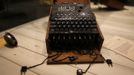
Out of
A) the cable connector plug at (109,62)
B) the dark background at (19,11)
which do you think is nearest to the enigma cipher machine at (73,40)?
the cable connector plug at (109,62)

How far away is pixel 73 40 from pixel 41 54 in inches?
6.2

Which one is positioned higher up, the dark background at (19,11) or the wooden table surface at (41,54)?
the dark background at (19,11)

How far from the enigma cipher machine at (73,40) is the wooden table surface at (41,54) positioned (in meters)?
0.04

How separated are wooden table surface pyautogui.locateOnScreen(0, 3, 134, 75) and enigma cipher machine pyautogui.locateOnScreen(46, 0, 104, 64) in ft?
0.13

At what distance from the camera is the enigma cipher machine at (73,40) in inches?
30.3

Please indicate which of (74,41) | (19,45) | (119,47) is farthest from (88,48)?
(19,45)

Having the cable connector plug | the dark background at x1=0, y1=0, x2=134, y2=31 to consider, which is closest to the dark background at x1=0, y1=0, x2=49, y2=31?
the dark background at x1=0, y1=0, x2=134, y2=31

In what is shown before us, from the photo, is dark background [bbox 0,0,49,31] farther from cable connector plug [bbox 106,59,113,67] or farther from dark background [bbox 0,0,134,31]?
cable connector plug [bbox 106,59,113,67]

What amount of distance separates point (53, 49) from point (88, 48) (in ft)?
0.52

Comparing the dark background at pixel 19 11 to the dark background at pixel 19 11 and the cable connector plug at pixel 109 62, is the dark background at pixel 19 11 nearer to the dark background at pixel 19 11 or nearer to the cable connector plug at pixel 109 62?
the dark background at pixel 19 11

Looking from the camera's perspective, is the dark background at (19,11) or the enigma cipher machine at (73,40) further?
the dark background at (19,11)

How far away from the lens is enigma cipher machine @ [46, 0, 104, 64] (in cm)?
77

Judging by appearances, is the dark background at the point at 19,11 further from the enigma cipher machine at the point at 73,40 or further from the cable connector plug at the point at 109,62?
the cable connector plug at the point at 109,62

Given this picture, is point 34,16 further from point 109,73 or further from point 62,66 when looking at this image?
point 109,73
